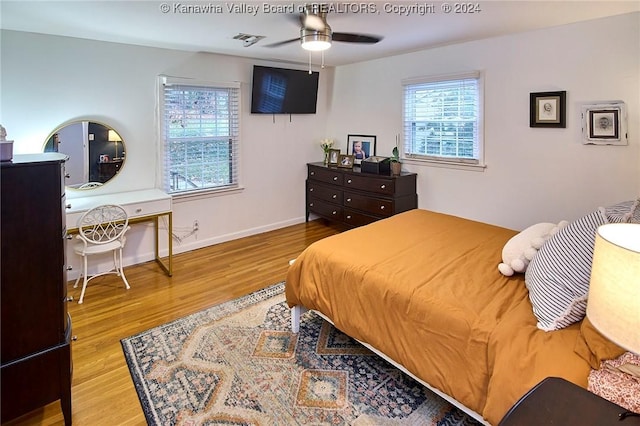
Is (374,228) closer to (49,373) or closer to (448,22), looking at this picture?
(448,22)

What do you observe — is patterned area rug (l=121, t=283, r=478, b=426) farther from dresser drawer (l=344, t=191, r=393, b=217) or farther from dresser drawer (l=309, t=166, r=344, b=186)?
dresser drawer (l=309, t=166, r=344, b=186)

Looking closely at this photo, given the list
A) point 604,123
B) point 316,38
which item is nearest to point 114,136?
point 316,38

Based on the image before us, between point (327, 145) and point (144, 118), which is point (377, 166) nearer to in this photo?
point (327, 145)

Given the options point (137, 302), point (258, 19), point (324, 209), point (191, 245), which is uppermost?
point (258, 19)

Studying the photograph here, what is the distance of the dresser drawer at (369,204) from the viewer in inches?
179

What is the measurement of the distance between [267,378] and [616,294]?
73.6 inches

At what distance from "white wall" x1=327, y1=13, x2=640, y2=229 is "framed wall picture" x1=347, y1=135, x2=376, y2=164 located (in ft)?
1.62

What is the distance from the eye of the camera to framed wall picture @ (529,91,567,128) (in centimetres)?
341

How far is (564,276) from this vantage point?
1.63 m

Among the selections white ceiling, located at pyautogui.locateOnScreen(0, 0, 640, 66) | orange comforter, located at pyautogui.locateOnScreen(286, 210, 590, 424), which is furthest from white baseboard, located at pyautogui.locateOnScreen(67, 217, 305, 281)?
orange comforter, located at pyautogui.locateOnScreen(286, 210, 590, 424)

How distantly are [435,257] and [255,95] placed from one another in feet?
11.0

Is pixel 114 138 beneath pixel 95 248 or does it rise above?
above

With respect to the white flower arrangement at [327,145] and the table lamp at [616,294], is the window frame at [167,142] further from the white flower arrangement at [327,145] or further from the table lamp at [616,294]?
the table lamp at [616,294]

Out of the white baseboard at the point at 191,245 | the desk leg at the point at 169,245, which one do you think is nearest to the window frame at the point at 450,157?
the white baseboard at the point at 191,245
